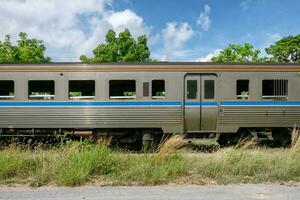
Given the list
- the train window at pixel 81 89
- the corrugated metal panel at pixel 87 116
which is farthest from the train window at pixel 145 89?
the train window at pixel 81 89

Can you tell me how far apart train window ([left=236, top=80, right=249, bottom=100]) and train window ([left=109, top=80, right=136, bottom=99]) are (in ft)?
11.3

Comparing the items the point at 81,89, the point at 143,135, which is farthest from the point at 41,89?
the point at 143,135

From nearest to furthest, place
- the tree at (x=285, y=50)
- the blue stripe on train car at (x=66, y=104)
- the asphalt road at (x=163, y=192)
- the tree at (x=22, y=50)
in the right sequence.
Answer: the asphalt road at (x=163, y=192) → the blue stripe on train car at (x=66, y=104) → the tree at (x=22, y=50) → the tree at (x=285, y=50)

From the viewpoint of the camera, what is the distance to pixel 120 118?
1309 cm

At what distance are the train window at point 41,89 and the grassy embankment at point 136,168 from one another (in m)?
4.11

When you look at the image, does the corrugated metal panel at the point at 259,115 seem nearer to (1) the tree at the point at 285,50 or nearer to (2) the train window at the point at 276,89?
(2) the train window at the point at 276,89

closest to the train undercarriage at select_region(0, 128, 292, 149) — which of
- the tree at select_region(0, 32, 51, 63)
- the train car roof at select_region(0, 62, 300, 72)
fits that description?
the train car roof at select_region(0, 62, 300, 72)

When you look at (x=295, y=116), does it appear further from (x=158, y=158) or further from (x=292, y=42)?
(x=292, y=42)

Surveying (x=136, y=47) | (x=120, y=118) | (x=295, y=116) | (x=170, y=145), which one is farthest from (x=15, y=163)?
(x=136, y=47)

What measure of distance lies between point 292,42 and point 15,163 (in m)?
46.7

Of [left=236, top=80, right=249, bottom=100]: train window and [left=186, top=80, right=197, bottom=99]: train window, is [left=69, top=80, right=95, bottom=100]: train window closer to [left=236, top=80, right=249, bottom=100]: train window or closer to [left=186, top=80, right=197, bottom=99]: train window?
[left=186, top=80, right=197, bottom=99]: train window

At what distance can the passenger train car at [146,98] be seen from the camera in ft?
42.9

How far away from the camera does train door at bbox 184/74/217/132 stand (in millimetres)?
13180

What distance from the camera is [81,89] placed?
13234 millimetres
